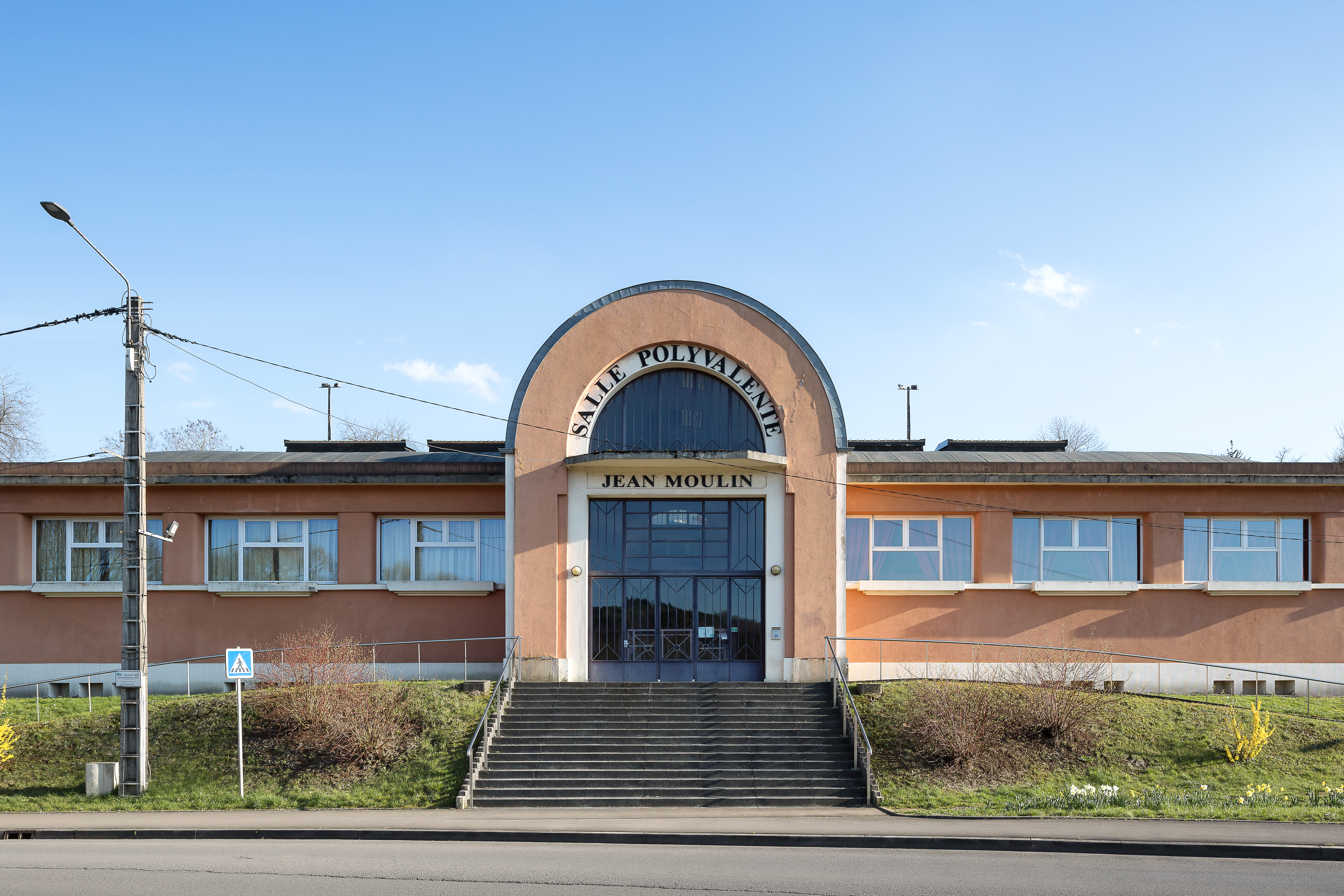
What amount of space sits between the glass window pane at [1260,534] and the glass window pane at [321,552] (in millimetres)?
19547

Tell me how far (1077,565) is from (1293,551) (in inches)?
186

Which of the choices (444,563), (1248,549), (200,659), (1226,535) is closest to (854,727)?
(444,563)

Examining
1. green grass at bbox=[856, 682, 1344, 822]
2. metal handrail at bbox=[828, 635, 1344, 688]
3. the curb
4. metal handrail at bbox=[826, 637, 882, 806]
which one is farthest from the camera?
metal handrail at bbox=[828, 635, 1344, 688]

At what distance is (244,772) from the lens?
1578 centimetres

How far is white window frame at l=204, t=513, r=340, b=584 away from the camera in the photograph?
70.4 ft

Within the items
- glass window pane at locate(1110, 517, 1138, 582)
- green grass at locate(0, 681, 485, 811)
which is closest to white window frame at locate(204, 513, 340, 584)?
green grass at locate(0, 681, 485, 811)

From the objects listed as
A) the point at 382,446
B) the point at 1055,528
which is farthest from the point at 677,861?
the point at 382,446

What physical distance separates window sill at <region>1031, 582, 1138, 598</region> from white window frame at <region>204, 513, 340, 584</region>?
14.8 m

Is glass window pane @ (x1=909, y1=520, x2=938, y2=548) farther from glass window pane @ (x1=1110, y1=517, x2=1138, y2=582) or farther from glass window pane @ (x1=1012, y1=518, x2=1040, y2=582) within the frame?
glass window pane @ (x1=1110, y1=517, x2=1138, y2=582)

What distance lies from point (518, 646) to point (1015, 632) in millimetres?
10130

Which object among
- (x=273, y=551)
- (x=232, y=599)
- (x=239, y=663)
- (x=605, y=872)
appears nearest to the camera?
(x=605, y=872)

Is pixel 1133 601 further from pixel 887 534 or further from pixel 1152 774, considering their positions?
pixel 1152 774

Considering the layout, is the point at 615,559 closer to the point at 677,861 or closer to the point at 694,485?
the point at 694,485

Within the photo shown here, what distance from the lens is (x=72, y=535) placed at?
2175cm
